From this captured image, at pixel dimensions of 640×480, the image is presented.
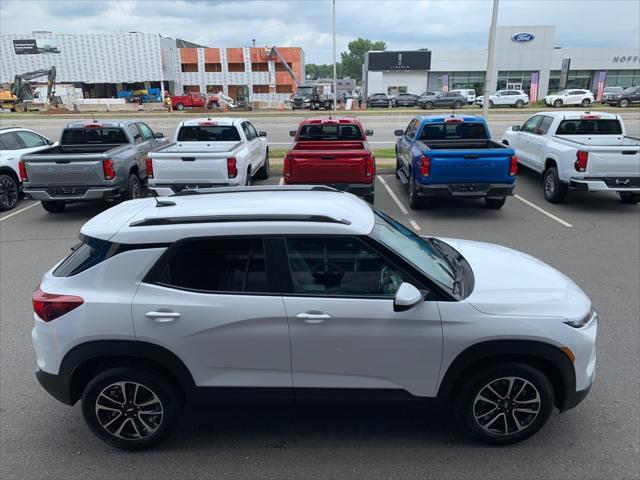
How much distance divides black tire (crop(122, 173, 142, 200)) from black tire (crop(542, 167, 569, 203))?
352 inches

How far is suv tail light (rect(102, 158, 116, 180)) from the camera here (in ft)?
30.9

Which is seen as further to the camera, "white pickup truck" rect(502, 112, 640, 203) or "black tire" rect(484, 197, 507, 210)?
"black tire" rect(484, 197, 507, 210)

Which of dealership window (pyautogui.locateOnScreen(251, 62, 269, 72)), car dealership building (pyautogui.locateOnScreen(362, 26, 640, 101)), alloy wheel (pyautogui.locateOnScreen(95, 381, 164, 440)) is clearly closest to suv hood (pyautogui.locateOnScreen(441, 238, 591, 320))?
alloy wheel (pyautogui.locateOnScreen(95, 381, 164, 440))

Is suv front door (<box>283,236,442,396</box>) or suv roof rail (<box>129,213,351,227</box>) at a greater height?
suv roof rail (<box>129,213,351,227</box>)

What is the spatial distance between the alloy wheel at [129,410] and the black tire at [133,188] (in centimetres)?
760

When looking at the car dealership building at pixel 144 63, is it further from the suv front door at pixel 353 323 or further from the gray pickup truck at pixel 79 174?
the suv front door at pixel 353 323

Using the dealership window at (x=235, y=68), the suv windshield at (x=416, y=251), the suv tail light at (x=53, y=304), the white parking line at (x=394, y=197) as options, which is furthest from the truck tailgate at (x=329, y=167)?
the dealership window at (x=235, y=68)

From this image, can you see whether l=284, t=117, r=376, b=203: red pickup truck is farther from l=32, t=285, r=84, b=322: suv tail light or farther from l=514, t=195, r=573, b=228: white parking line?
l=32, t=285, r=84, b=322: suv tail light

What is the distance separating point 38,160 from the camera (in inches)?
368

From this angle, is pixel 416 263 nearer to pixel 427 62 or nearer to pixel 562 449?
pixel 562 449

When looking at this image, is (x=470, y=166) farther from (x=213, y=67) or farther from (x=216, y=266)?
(x=213, y=67)

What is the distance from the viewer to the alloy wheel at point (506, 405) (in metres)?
3.25

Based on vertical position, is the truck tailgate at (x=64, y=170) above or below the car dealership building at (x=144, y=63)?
below

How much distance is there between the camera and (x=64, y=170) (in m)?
9.38
